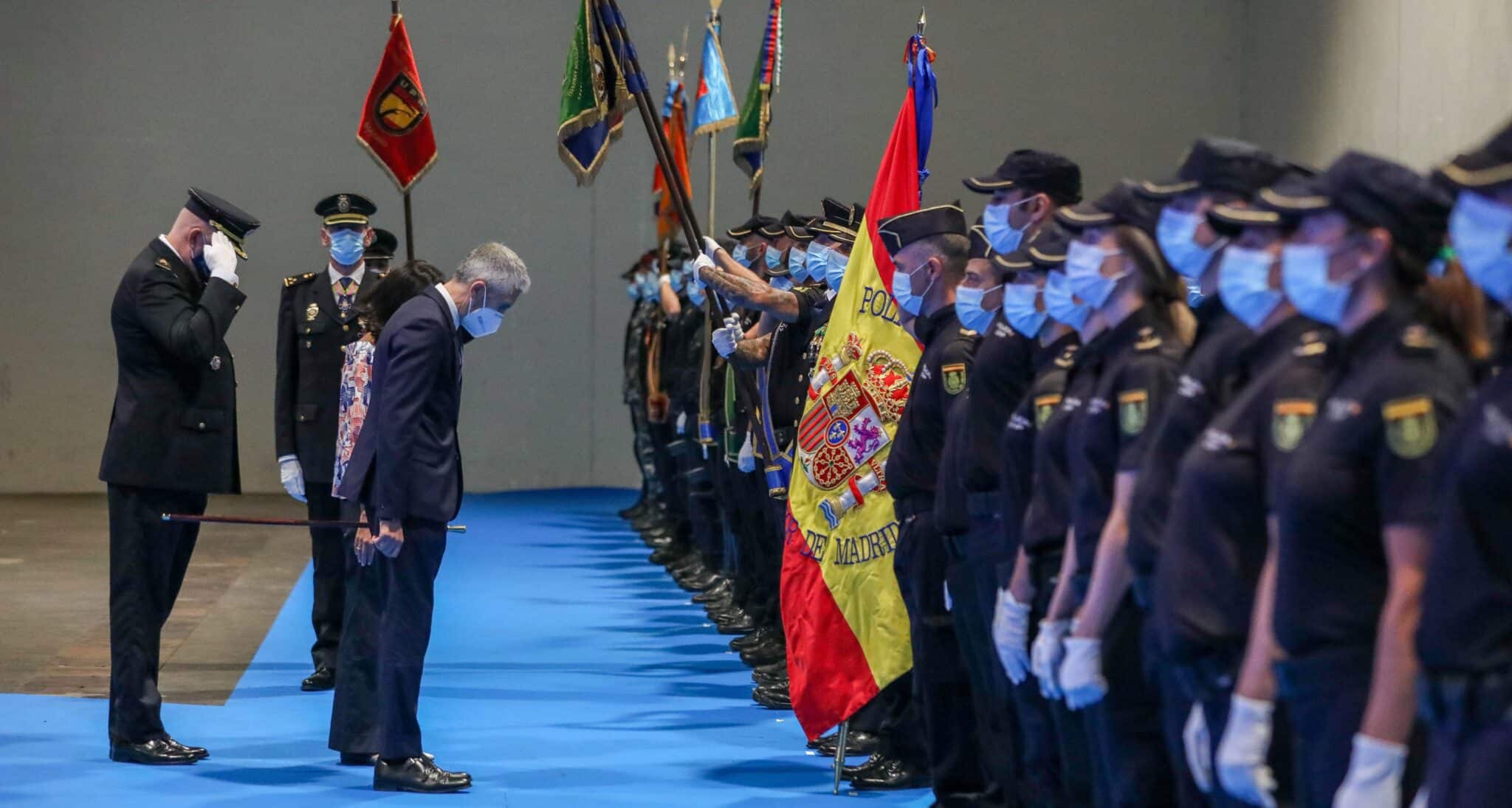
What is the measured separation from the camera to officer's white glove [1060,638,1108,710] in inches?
134

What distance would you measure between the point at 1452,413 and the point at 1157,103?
540 inches

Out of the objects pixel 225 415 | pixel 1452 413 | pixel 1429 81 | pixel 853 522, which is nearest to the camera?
pixel 1452 413

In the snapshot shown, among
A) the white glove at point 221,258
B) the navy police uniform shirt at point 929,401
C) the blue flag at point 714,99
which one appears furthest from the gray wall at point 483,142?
the navy police uniform shirt at point 929,401

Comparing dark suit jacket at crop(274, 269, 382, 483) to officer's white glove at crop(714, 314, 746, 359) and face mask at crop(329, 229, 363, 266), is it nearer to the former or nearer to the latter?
face mask at crop(329, 229, 363, 266)

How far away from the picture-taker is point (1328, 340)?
110 inches

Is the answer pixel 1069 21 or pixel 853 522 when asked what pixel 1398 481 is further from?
pixel 1069 21

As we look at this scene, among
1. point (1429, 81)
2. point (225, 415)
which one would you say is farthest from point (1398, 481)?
point (1429, 81)

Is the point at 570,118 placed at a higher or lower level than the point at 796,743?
higher

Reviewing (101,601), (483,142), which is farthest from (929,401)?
(483,142)

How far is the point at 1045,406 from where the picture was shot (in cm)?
378

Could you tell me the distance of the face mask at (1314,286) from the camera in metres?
2.67

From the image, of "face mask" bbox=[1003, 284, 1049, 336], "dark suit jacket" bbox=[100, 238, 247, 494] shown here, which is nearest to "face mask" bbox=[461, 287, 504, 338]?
"dark suit jacket" bbox=[100, 238, 247, 494]

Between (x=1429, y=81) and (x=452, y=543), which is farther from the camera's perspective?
(x=452, y=543)

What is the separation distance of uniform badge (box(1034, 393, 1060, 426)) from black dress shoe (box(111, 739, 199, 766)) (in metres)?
3.23
